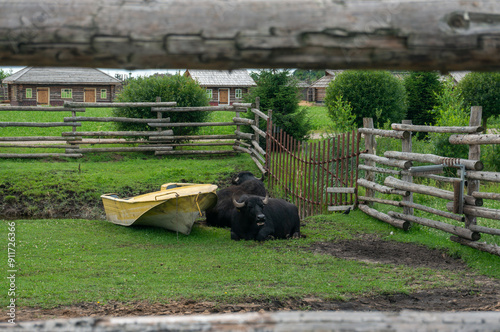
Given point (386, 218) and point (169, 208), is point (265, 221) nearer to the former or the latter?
point (169, 208)

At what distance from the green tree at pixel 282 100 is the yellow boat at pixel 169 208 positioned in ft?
29.6

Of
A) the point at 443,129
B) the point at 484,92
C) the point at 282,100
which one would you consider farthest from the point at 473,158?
the point at 484,92

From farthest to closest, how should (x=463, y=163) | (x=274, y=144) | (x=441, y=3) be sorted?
(x=274, y=144) → (x=463, y=163) → (x=441, y=3)

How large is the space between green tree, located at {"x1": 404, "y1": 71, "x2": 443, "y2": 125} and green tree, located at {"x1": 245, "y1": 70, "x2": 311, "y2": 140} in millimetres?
6638

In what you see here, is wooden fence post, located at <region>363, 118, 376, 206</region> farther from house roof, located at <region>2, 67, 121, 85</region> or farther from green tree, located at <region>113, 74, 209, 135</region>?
house roof, located at <region>2, 67, 121, 85</region>

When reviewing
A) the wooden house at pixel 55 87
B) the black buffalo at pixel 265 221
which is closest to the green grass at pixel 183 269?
the black buffalo at pixel 265 221

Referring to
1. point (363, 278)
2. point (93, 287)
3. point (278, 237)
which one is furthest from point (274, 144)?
point (93, 287)

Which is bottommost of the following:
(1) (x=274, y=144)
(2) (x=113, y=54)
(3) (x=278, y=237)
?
(3) (x=278, y=237)

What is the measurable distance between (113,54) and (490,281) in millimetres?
6310

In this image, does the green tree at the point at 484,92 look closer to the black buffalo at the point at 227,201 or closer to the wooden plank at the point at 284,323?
the black buffalo at the point at 227,201

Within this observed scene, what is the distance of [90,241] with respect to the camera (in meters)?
8.95

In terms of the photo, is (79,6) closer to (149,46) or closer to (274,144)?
(149,46)

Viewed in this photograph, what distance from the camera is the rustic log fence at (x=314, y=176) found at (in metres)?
11.0

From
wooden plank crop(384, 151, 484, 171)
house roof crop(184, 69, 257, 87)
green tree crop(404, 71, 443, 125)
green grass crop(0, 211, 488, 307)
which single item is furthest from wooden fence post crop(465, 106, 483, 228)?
house roof crop(184, 69, 257, 87)
